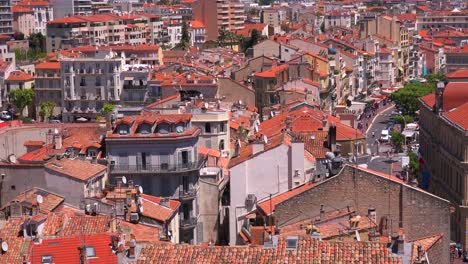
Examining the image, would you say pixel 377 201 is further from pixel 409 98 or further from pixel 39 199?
pixel 409 98

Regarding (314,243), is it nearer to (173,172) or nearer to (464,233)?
(173,172)

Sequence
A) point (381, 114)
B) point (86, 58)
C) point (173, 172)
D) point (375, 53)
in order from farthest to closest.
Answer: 1. point (375, 53)
2. point (381, 114)
3. point (86, 58)
4. point (173, 172)

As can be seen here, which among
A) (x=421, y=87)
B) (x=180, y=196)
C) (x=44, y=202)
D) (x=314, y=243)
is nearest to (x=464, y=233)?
(x=180, y=196)

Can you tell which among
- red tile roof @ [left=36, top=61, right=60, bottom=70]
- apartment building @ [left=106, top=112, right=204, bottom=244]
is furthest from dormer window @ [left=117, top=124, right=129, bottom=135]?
red tile roof @ [left=36, top=61, right=60, bottom=70]

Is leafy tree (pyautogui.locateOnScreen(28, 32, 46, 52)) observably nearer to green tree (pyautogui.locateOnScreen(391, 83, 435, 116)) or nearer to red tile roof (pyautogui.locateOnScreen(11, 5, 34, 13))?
red tile roof (pyautogui.locateOnScreen(11, 5, 34, 13))

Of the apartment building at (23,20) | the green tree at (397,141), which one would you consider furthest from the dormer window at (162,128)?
the apartment building at (23,20)

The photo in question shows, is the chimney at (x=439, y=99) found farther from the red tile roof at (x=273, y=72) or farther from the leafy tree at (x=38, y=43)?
the leafy tree at (x=38, y=43)
